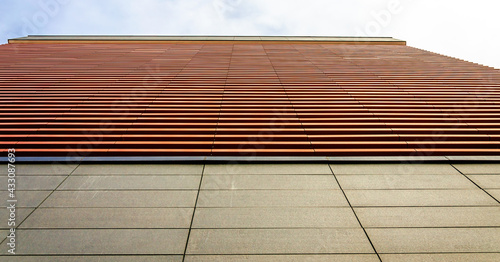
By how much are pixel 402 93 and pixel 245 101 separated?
3.32 metres

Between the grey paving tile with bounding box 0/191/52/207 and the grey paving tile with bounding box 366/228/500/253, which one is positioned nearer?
the grey paving tile with bounding box 366/228/500/253

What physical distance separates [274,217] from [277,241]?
0.32 metres

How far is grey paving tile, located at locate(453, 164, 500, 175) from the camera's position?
349 centimetres

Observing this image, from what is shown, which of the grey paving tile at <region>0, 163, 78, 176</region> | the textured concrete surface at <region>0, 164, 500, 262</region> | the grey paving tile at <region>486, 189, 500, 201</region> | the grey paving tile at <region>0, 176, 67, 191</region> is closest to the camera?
the textured concrete surface at <region>0, 164, 500, 262</region>

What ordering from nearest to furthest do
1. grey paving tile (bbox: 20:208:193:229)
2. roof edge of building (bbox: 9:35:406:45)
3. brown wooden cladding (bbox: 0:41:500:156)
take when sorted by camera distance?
grey paving tile (bbox: 20:208:193:229) → brown wooden cladding (bbox: 0:41:500:156) → roof edge of building (bbox: 9:35:406:45)

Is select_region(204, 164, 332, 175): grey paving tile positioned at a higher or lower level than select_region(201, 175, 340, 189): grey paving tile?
higher

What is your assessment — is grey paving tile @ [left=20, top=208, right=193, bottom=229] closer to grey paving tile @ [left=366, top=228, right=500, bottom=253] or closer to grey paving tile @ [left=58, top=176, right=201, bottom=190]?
grey paving tile @ [left=58, top=176, right=201, bottom=190]

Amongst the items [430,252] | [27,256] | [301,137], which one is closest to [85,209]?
[27,256]

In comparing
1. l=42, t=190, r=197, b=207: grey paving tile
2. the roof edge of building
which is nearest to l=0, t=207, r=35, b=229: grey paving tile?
l=42, t=190, r=197, b=207: grey paving tile

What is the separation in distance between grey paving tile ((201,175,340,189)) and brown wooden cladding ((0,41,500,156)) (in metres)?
0.50

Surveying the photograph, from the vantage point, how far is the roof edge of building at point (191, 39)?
1072 cm

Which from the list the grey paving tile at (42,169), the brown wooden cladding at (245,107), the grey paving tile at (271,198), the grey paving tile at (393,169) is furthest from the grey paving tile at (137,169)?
the grey paving tile at (393,169)

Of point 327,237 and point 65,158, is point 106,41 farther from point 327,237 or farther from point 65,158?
point 327,237

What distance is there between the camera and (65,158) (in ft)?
12.1
